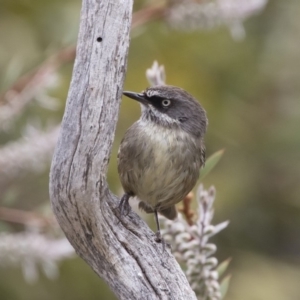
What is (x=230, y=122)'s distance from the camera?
8180 millimetres

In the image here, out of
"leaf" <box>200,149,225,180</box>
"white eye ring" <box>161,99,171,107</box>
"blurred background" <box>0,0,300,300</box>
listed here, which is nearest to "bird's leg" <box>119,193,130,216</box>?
"leaf" <box>200,149,225,180</box>

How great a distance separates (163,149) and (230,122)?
4.28m

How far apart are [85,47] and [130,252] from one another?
0.96 metres

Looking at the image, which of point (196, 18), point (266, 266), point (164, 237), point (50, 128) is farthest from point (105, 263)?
point (266, 266)

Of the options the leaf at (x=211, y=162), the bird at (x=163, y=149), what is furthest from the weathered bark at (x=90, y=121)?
the leaf at (x=211, y=162)

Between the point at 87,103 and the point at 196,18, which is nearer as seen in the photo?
the point at 87,103

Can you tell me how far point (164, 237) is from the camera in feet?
12.4

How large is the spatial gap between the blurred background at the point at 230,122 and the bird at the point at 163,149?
3.61 feet

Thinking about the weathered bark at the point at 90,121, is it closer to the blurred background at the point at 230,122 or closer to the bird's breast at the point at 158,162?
the bird's breast at the point at 158,162

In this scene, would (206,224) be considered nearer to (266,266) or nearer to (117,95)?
(117,95)

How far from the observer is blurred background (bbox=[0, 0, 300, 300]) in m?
6.61

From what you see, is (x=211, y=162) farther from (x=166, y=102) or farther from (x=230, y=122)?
(x=230, y=122)

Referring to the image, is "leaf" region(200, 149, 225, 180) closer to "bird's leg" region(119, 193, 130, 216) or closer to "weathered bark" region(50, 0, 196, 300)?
"bird's leg" region(119, 193, 130, 216)

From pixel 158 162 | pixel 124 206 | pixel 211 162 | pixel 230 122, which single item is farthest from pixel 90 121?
pixel 230 122
